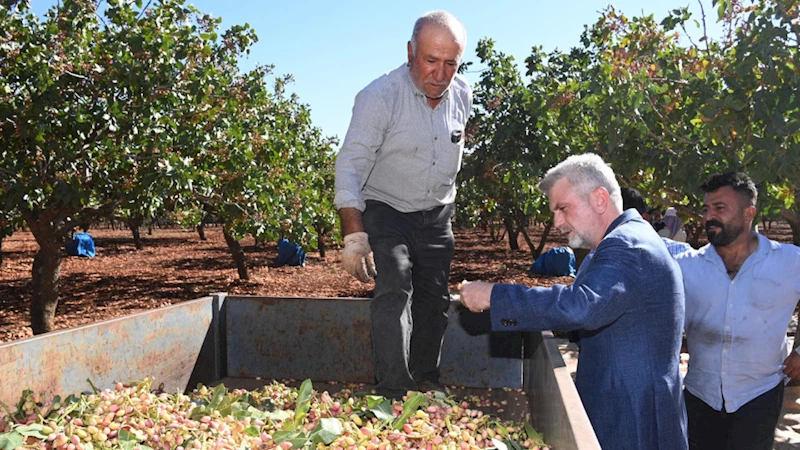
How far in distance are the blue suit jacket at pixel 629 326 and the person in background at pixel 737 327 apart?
98 cm

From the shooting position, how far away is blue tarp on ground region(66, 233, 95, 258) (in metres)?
26.0

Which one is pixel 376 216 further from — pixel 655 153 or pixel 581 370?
pixel 655 153

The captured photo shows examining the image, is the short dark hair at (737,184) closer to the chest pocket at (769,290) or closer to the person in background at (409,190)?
the chest pocket at (769,290)

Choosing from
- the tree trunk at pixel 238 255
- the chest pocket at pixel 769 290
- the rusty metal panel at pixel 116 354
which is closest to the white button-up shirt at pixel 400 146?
the rusty metal panel at pixel 116 354

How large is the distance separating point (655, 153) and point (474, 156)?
865 centimetres

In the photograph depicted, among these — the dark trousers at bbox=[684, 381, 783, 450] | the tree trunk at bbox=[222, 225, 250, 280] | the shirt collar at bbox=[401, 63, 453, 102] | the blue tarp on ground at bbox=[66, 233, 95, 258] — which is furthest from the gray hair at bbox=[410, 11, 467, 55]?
the blue tarp on ground at bbox=[66, 233, 95, 258]

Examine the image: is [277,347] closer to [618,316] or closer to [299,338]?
[299,338]

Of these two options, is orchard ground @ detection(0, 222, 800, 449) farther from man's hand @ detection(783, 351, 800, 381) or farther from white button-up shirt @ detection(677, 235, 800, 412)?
white button-up shirt @ detection(677, 235, 800, 412)

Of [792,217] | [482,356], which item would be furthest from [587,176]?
[792,217]

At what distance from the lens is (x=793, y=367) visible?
128 inches

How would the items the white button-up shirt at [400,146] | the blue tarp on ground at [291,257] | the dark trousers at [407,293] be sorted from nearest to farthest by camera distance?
1. the dark trousers at [407,293]
2. the white button-up shirt at [400,146]
3. the blue tarp on ground at [291,257]

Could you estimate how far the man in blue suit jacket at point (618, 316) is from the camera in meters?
2.25

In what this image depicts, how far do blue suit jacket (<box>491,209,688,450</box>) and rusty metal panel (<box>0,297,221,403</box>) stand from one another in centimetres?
185

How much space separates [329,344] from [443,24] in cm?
193
